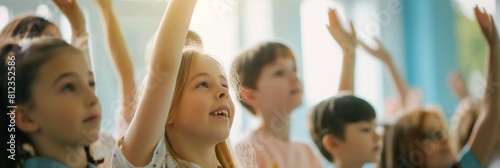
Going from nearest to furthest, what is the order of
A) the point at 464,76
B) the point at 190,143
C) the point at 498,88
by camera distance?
the point at 190,143
the point at 498,88
the point at 464,76

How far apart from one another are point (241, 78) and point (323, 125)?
6.3 inches

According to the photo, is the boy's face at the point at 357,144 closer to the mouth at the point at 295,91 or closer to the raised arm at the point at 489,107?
the mouth at the point at 295,91

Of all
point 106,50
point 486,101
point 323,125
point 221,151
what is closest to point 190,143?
→ point 221,151

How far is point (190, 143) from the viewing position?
0.81 m

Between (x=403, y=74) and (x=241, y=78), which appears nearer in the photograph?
(x=241, y=78)

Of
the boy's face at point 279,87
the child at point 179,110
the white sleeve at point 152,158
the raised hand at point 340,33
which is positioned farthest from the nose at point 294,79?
the white sleeve at point 152,158

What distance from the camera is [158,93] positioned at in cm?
73

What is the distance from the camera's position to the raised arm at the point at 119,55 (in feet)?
2.86

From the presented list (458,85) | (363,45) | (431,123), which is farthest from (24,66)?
(458,85)

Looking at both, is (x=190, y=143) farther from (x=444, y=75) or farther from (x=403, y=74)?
(x=444, y=75)

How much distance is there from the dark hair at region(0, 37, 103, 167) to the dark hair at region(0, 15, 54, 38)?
0.06ft

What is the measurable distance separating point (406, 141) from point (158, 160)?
553 millimetres

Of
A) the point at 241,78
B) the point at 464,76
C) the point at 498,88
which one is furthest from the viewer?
the point at 464,76

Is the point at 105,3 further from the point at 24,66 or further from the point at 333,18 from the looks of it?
the point at 333,18
